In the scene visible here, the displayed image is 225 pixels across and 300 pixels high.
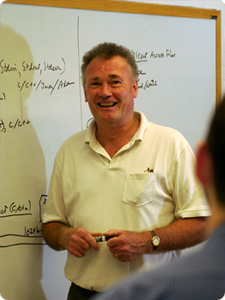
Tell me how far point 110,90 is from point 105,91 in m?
0.02

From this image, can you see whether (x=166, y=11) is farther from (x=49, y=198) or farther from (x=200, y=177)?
(x=200, y=177)

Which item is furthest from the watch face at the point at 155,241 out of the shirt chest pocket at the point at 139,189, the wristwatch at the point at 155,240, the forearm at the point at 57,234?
the forearm at the point at 57,234

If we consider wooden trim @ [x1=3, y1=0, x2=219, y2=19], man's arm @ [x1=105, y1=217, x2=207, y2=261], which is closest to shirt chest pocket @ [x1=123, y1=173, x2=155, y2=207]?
man's arm @ [x1=105, y1=217, x2=207, y2=261]

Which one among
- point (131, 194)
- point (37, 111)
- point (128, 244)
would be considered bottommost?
point (128, 244)

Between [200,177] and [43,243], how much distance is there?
150 cm

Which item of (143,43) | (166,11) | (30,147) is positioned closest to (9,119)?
(30,147)

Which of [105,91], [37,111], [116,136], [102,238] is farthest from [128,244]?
[37,111]

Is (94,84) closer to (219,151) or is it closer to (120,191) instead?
(120,191)

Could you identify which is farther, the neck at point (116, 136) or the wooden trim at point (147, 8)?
the wooden trim at point (147, 8)

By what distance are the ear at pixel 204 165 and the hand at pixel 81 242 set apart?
3.73 feet

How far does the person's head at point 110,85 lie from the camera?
70.2 inches

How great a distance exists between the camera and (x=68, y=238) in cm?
176

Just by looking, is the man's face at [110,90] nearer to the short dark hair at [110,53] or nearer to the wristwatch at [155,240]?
the short dark hair at [110,53]

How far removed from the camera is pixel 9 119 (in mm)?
1932
